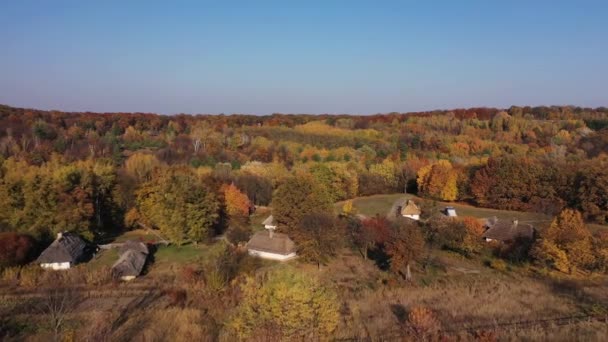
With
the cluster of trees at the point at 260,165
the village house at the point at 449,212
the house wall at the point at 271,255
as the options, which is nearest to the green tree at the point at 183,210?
the cluster of trees at the point at 260,165

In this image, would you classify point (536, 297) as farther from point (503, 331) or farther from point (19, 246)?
point (19, 246)

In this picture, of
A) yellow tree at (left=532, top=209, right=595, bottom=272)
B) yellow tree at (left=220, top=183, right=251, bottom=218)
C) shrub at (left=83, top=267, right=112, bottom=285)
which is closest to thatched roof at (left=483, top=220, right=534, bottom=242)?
yellow tree at (left=532, top=209, right=595, bottom=272)

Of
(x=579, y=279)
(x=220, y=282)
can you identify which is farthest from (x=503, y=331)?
(x=220, y=282)

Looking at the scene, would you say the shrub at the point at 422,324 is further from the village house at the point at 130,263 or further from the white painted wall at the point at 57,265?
the white painted wall at the point at 57,265

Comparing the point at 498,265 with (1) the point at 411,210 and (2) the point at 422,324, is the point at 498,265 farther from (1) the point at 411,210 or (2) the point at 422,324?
(1) the point at 411,210

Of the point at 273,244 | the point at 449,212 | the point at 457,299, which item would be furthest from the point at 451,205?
the point at 457,299

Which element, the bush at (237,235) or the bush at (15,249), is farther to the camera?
the bush at (237,235)

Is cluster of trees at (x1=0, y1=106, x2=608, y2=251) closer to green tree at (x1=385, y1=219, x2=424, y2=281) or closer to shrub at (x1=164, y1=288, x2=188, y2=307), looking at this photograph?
green tree at (x1=385, y1=219, x2=424, y2=281)
